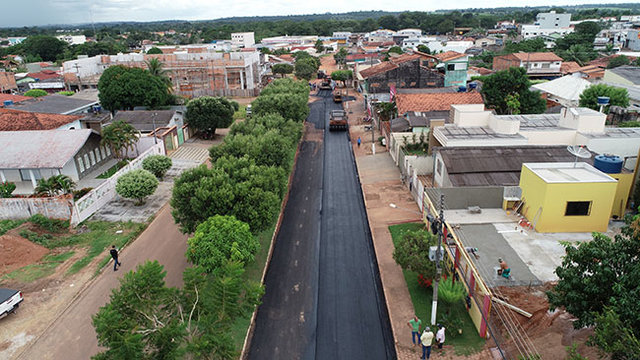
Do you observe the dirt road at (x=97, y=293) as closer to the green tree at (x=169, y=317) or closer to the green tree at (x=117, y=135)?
the green tree at (x=169, y=317)

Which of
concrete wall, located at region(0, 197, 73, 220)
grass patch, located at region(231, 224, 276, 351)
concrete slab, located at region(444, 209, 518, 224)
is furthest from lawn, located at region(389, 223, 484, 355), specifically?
concrete wall, located at region(0, 197, 73, 220)

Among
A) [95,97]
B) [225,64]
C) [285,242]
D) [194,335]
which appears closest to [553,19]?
[225,64]

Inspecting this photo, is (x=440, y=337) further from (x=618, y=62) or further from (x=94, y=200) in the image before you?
(x=618, y=62)

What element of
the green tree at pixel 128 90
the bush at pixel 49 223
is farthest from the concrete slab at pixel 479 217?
the green tree at pixel 128 90

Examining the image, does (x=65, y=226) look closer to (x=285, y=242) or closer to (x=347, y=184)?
(x=285, y=242)

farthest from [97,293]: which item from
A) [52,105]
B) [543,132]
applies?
[52,105]

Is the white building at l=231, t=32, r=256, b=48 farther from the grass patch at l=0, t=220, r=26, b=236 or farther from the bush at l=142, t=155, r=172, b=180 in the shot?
the grass patch at l=0, t=220, r=26, b=236
